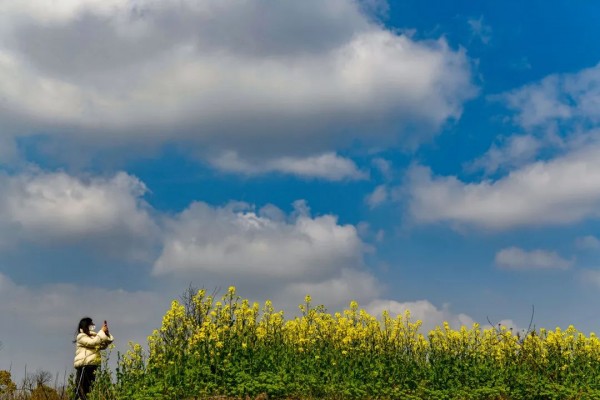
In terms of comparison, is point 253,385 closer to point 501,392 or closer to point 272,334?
point 272,334

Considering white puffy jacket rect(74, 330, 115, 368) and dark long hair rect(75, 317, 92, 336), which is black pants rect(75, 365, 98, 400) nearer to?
white puffy jacket rect(74, 330, 115, 368)

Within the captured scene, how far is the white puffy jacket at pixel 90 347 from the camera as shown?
1434 centimetres

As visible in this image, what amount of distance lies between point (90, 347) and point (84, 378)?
2.30ft

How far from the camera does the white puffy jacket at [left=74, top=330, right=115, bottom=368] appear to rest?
565 inches

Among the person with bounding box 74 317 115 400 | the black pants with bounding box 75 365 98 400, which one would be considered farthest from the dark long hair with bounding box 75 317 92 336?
the black pants with bounding box 75 365 98 400

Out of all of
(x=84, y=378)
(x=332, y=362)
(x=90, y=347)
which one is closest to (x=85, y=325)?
(x=90, y=347)

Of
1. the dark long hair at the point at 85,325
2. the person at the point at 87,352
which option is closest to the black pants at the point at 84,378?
the person at the point at 87,352

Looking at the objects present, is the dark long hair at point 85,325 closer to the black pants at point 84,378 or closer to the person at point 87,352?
the person at point 87,352

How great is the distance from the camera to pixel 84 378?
47.6 ft

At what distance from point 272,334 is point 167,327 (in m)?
2.44

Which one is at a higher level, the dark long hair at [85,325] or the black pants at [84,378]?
the dark long hair at [85,325]

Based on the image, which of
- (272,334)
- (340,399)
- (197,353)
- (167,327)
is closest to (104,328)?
(167,327)

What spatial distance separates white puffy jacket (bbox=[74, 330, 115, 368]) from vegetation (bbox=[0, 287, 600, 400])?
74 cm

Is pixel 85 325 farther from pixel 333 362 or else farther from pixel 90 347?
pixel 333 362
